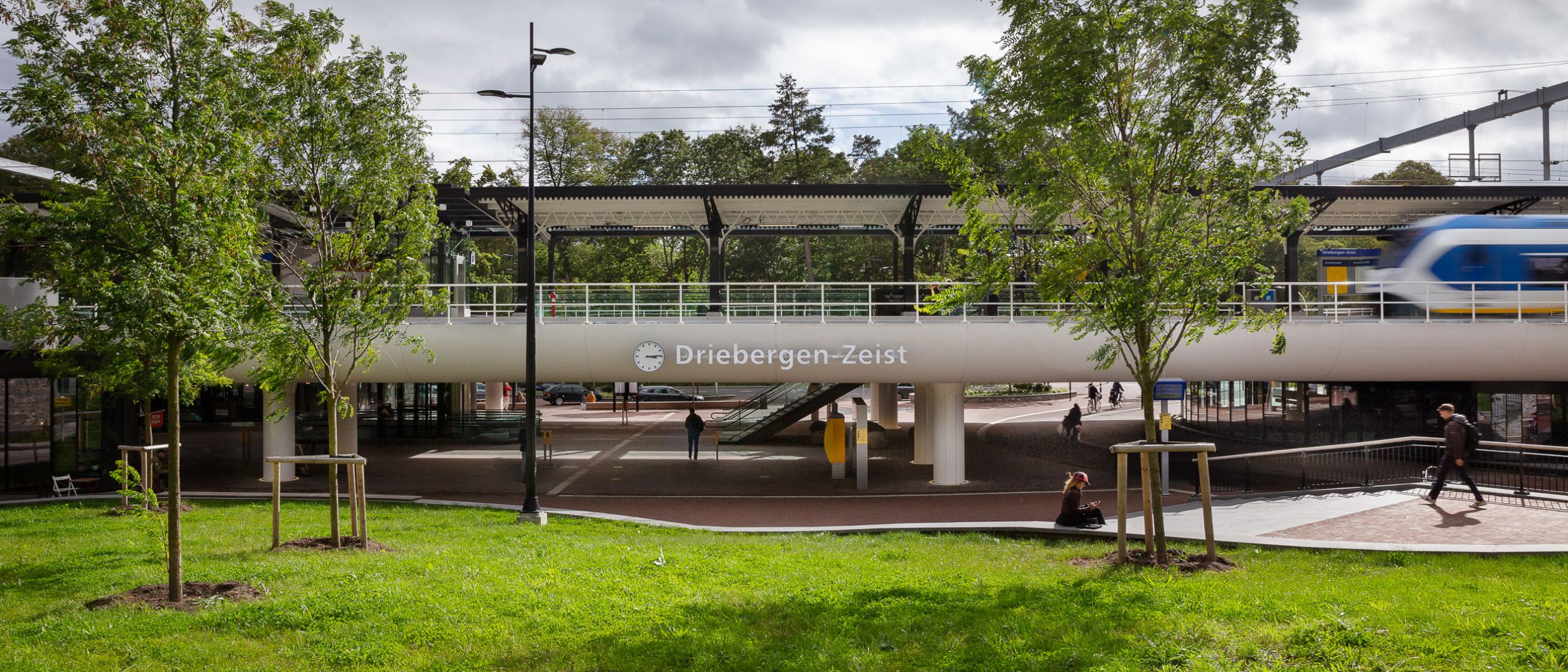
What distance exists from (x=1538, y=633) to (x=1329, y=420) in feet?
80.8

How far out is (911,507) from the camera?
18969 mm

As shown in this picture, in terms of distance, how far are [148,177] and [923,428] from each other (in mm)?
21580

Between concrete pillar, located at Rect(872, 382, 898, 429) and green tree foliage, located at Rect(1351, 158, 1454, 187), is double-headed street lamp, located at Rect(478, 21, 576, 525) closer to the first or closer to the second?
concrete pillar, located at Rect(872, 382, 898, 429)

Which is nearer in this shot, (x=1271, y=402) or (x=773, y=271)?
(x=1271, y=402)

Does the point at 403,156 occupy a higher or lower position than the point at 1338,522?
higher

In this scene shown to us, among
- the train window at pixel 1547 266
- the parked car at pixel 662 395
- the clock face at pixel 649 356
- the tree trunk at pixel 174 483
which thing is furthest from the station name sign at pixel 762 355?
the parked car at pixel 662 395

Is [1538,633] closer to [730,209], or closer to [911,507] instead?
[911,507]

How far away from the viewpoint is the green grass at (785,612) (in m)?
6.87

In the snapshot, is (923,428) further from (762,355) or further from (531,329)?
(531,329)

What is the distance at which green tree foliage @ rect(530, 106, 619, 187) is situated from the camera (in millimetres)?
53031

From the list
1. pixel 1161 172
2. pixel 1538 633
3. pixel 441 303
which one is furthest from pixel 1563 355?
pixel 441 303

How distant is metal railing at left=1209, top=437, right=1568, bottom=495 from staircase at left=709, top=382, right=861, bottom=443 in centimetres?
1230

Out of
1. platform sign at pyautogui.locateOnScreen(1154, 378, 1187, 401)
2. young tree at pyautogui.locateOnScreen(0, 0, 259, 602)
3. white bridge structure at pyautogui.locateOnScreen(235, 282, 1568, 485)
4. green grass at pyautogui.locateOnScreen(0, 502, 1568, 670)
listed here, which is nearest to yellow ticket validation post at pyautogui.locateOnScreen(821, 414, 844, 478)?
white bridge structure at pyautogui.locateOnScreen(235, 282, 1568, 485)

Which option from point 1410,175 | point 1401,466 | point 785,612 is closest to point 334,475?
point 785,612
